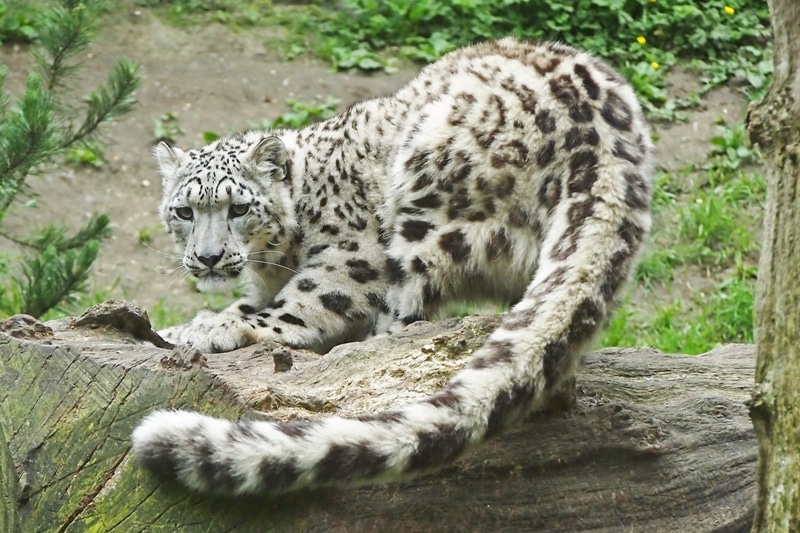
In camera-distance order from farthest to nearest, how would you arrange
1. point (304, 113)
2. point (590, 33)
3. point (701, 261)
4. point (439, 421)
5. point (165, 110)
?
point (590, 33), point (165, 110), point (304, 113), point (701, 261), point (439, 421)

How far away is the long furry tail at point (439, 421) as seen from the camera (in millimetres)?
2873

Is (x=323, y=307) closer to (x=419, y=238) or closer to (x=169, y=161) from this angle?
(x=419, y=238)

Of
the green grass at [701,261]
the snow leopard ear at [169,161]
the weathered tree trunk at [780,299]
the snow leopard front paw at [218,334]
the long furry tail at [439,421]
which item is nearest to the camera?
the weathered tree trunk at [780,299]

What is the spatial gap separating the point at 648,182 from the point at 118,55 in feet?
26.0

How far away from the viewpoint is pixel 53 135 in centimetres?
603

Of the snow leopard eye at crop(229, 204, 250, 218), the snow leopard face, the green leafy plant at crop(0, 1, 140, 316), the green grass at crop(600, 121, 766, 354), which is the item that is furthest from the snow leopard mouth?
the green grass at crop(600, 121, 766, 354)

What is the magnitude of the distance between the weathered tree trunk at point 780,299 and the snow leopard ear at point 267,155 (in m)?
2.94

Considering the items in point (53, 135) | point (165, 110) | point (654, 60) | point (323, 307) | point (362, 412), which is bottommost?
point (362, 412)

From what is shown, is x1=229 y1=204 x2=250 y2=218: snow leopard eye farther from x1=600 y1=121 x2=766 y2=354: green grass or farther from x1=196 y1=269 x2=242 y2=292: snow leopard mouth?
x1=600 y1=121 x2=766 y2=354: green grass

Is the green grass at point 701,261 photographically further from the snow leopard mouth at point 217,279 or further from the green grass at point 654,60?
the snow leopard mouth at point 217,279

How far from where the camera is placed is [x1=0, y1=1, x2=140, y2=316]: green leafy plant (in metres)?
5.69

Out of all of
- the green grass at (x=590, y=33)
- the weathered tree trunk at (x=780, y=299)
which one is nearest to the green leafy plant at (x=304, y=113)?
the green grass at (x=590, y=33)

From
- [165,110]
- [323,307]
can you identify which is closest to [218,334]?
[323,307]

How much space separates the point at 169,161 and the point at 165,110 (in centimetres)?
510
